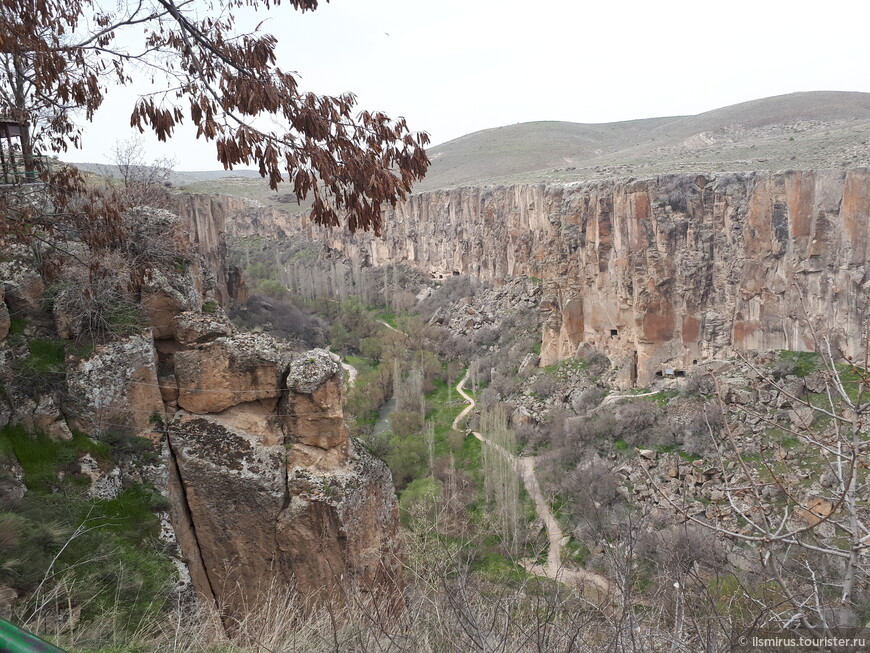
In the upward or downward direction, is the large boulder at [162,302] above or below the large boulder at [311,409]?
above

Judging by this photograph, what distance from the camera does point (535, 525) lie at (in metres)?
14.5

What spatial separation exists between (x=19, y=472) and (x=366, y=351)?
2439cm

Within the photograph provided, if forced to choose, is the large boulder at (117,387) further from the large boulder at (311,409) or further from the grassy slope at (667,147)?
the grassy slope at (667,147)

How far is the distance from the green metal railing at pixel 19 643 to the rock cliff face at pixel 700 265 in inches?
504

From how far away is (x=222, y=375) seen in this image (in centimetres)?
618

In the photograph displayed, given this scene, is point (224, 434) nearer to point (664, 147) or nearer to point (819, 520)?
point (819, 520)

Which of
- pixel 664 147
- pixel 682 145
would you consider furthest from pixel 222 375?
pixel 682 145

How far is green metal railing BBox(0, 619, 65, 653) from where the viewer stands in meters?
1.08

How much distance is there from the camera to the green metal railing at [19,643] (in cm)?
108

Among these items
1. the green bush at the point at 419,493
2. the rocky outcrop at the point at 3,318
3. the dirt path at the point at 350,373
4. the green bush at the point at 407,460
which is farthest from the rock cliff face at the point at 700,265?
the rocky outcrop at the point at 3,318

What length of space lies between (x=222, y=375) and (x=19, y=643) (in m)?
5.29

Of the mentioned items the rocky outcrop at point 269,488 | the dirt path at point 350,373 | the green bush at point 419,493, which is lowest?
the green bush at point 419,493

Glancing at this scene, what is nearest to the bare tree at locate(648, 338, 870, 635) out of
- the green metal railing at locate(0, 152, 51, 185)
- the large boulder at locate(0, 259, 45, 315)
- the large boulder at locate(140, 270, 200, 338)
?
the green metal railing at locate(0, 152, 51, 185)

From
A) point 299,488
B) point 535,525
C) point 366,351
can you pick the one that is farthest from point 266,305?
point 299,488
